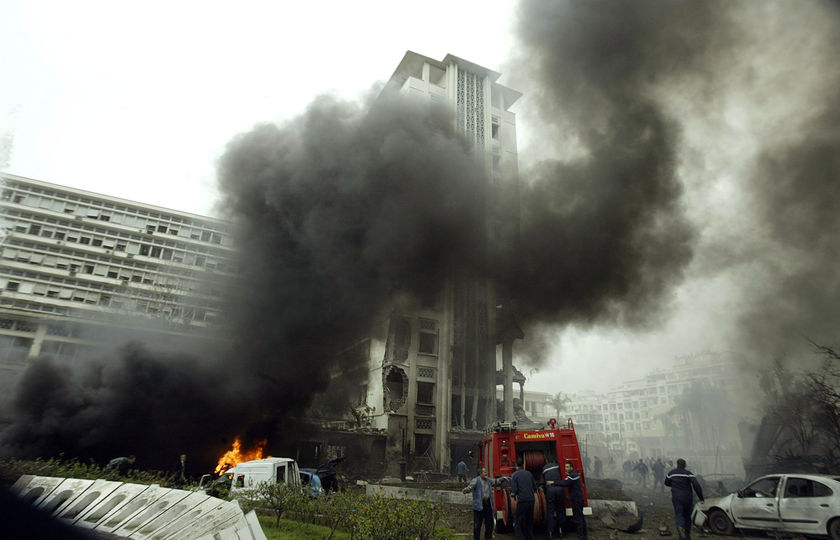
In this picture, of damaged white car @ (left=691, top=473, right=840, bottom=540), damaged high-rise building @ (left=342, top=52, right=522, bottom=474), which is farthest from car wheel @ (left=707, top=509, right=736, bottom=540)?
damaged high-rise building @ (left=342, top=52, right=522, bottom=474)

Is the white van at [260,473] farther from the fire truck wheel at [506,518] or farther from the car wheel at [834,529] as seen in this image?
the car wheel at [834,529]

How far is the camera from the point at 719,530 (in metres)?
10.2

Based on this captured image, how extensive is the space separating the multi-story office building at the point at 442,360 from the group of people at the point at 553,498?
2432 centimetres

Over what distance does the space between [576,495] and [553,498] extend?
463 millimetres

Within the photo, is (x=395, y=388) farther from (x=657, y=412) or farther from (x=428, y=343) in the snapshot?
(x=657, y=412)

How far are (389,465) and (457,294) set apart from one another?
14.0 m

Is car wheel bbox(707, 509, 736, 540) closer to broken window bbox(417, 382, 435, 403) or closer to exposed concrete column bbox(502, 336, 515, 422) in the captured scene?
broken window bbox(417, 382, 435, 403)

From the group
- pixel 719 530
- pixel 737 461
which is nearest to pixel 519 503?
pixel 719 530

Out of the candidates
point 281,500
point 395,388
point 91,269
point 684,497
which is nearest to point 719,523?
point 684,497

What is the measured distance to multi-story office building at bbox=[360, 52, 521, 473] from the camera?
34625mm

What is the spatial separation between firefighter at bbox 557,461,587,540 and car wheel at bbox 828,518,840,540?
170 inches

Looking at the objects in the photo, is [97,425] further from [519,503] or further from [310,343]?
[519,503]

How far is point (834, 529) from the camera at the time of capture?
27.1 feet

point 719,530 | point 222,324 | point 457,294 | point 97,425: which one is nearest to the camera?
point 719,530
